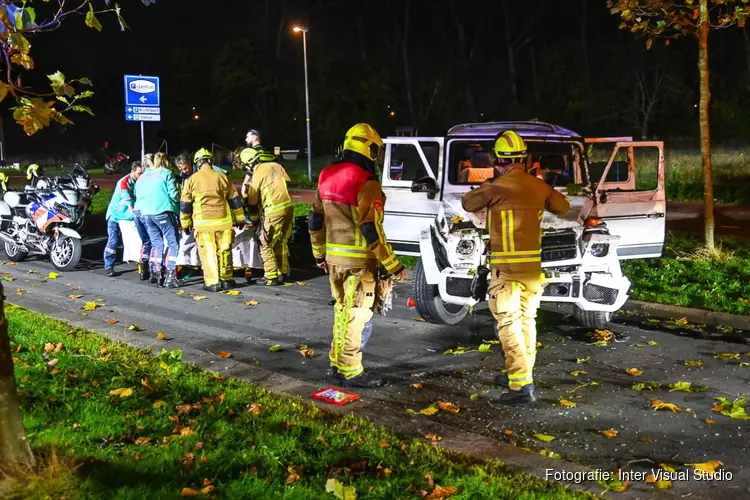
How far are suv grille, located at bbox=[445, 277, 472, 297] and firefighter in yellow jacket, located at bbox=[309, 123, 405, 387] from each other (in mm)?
1290

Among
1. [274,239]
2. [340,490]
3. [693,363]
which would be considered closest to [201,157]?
[274,239]

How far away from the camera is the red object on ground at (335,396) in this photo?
5.25m

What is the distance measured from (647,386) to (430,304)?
93.4 inches

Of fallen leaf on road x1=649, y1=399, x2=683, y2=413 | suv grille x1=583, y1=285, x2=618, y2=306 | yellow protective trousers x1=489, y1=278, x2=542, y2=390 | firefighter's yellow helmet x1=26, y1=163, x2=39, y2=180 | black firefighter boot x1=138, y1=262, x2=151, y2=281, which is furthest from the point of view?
firefighter's yellow helmet x1=26, y1=163, x2=39, y2=180

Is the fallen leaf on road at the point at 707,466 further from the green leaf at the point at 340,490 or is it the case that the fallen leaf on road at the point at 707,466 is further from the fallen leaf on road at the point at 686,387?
the green leaf at the point at 340,490

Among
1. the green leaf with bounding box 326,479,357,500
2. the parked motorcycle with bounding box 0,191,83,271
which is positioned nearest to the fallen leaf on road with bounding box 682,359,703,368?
the green leaf with bounding box 326,479,357,500

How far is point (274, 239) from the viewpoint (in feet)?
32.4

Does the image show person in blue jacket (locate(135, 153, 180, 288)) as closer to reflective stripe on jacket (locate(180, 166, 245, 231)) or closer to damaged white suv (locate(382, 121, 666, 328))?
reflective stripe on jacket (locate(180, 166, 245, 231))

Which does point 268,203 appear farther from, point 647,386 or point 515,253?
point 647,386

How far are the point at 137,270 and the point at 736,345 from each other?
803 cm

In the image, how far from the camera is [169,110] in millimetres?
54625

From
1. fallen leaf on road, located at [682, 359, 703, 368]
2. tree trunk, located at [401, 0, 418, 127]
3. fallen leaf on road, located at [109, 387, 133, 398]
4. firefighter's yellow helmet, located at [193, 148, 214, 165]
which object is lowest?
fallen leaf on road, located at [682, 359, 703, 368]

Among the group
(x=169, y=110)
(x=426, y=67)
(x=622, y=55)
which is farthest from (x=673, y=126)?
(x=169, y=110)

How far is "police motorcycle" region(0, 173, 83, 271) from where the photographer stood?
11047 millimetres
